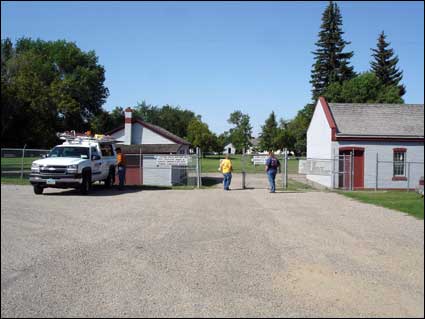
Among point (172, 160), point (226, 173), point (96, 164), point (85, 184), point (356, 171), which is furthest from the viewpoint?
point (356, 171)

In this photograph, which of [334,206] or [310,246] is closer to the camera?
[310,246]

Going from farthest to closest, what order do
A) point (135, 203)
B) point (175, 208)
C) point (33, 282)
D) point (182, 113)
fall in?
point (182, 113), point (135, 203), point (175, 208), point (33, 282)

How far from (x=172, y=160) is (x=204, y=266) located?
16.4 metres

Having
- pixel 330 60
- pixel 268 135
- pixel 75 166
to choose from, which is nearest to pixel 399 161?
pixel 75 166

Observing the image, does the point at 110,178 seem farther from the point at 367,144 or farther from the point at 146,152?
the point at 367,144

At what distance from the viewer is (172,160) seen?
22.4 metres

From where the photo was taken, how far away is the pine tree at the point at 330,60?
189ft

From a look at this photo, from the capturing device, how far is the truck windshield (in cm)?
1661

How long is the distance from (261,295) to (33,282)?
260cm

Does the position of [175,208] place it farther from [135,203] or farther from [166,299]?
[166,299]

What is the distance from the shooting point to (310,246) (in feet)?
24.4

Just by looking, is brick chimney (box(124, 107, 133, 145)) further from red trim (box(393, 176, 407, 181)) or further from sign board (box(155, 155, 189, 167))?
red trim (box(393, 176, 407, 181))

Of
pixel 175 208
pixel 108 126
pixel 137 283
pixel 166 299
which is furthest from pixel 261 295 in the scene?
pixel 108 126

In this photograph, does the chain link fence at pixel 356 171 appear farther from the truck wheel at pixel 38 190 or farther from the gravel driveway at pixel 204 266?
the truck wheel at pixel 38 190
